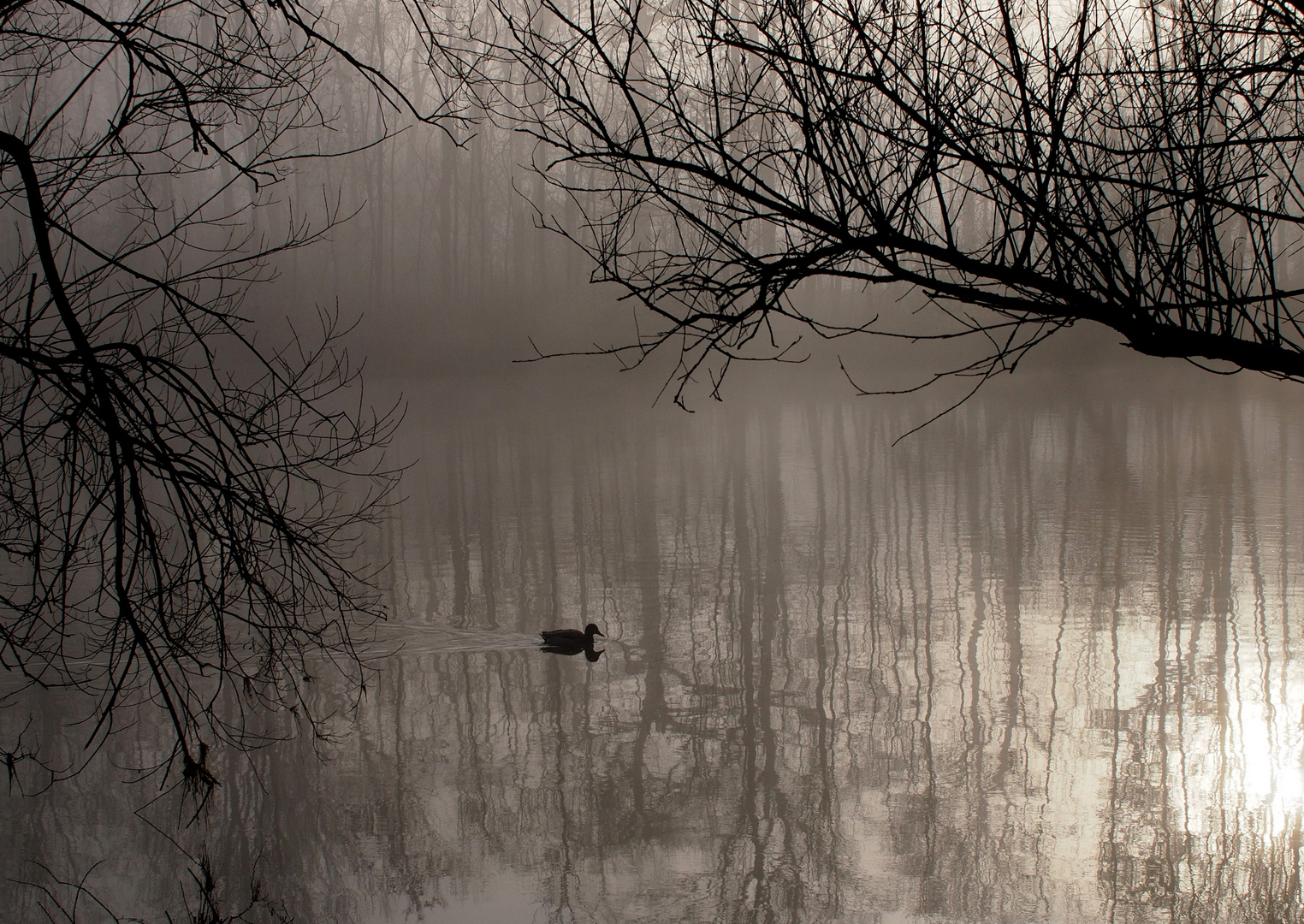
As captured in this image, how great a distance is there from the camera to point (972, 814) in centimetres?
543

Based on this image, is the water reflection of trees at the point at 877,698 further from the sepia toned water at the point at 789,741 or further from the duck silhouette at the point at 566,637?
the duck silhouette at the point at 566,637

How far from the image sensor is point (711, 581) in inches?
397

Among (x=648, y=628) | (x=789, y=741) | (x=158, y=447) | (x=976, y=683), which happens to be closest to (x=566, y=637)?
(x=648, y=628)

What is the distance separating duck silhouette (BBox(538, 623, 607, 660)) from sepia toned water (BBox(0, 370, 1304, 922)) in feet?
0.46

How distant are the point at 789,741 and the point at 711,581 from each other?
3730mm

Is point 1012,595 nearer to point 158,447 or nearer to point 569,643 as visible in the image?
point 569,643

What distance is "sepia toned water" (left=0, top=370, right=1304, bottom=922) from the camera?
4910 mm

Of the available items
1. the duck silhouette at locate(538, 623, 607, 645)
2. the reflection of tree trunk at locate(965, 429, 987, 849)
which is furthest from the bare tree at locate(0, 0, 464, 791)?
the reflection of tree trunk at locate(965, 429, 987, 849)

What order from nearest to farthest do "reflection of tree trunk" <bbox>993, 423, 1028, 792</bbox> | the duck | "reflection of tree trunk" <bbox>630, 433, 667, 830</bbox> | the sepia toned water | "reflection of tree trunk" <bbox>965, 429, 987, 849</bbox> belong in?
the sepia toned water < "reflection of tree trunk" <bbox>965, 429, 987, 849</bbox> < "reflection of tree trunk" <bbox>630, 433, 667, 830</bbox> < "reflection of tree trunk" <bbox>993, 423, 1028, 792</bbox> < the duck

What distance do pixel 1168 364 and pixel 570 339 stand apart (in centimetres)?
1745

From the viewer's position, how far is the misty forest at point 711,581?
3355mm

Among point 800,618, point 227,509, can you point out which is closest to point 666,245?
point 800,618

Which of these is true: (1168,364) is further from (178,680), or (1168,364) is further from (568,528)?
(178,680)

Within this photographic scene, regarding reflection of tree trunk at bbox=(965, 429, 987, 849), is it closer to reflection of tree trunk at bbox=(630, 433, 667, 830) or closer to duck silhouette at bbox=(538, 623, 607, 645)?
reflection of tree trunk at bbox=(630, 433, 667, 830)
